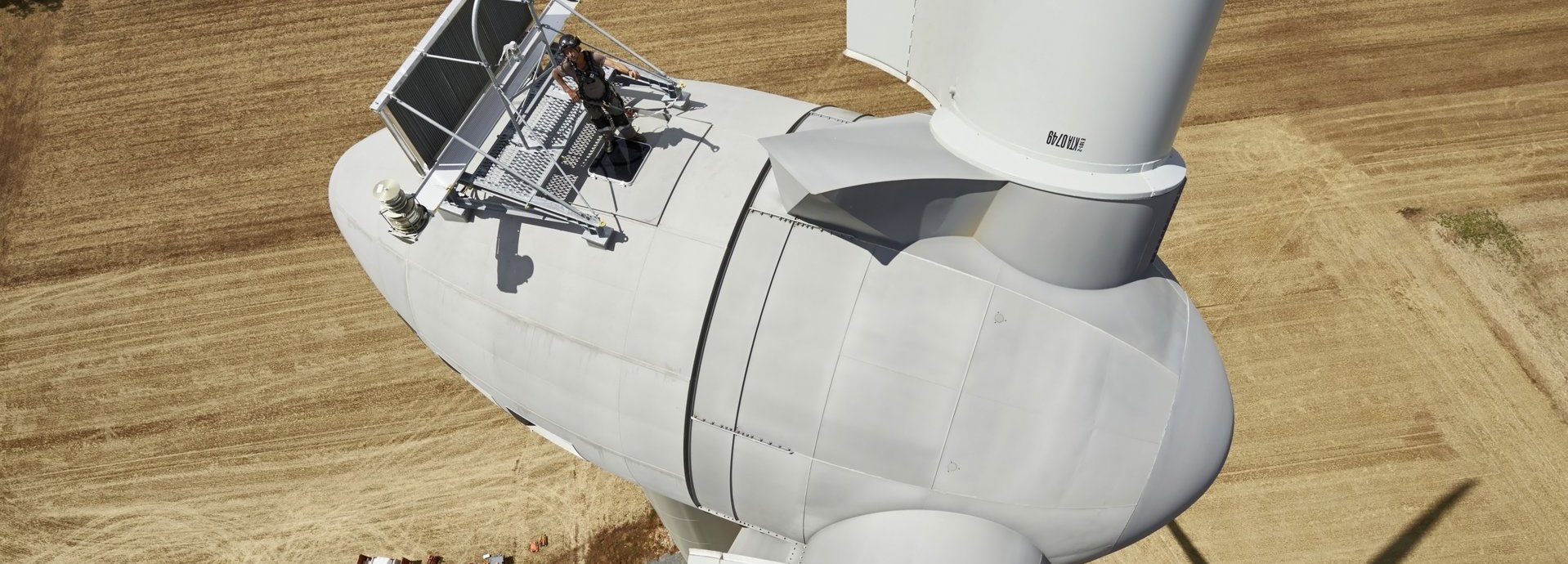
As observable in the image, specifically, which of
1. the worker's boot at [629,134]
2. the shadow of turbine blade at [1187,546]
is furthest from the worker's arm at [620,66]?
the shadow of turbine blade at [1187,546]

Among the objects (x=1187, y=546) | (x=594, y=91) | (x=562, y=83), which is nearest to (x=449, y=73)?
(x=562, y=83)

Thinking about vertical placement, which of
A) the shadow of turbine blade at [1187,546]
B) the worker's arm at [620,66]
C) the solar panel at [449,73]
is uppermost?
the solar panel at [449,73]

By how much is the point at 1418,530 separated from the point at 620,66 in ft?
68.3

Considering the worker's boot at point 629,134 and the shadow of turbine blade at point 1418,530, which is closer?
the worker's boot at point 629,134

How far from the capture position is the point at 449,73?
390 inches

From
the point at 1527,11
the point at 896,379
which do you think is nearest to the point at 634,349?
the point at 896,379

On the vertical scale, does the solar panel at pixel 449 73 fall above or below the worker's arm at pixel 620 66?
above

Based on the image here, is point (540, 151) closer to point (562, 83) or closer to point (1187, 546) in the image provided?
point (562, 83)

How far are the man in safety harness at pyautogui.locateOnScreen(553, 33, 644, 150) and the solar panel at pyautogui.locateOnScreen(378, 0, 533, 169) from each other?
105 centimetres

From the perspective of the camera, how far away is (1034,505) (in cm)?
905

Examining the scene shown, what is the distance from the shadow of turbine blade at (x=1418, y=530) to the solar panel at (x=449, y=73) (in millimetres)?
21372

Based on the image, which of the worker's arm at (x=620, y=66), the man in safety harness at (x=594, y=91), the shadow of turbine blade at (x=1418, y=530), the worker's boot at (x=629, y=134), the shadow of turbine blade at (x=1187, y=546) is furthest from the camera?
the shadow of turbine blade at (x=1187, y=546)

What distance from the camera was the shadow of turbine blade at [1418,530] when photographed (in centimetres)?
1692

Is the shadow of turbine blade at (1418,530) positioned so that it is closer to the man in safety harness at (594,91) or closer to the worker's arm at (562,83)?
the man in safety harness at (594,91)
